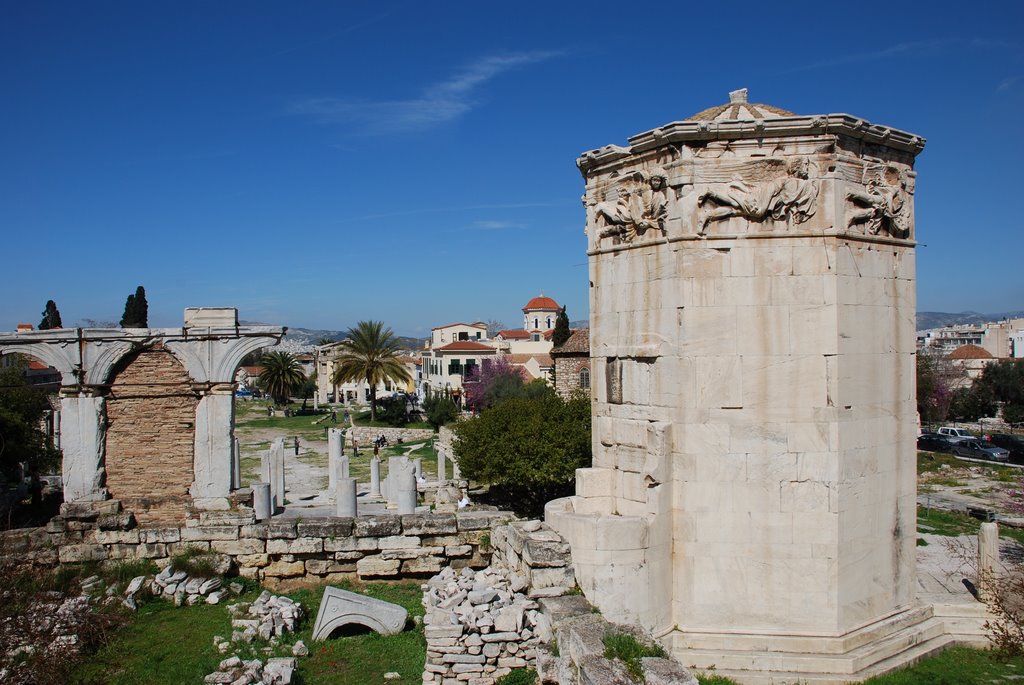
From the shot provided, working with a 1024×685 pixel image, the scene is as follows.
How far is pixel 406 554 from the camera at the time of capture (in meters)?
9.78

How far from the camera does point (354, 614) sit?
8.02m

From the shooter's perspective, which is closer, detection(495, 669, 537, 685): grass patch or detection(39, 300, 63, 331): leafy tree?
detection(495, 669, 537, 685): grass patch

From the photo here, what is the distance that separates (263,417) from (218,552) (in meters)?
46.4

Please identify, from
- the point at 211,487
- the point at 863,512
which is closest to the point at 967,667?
the point at 863,512

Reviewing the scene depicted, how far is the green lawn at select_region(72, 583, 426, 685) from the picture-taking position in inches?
277

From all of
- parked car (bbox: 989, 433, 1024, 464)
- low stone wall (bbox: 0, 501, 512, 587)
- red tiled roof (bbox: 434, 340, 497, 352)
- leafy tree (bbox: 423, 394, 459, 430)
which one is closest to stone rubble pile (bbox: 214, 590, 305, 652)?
low stone wall (bbox: 0, 501, 512, 587)

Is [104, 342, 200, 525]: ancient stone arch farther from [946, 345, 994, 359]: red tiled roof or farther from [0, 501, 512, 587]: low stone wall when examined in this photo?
[946, 345, 994, 359]: red tiled roof

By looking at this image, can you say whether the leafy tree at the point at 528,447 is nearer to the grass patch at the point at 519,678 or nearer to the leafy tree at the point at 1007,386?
the grass patch at the point at 519,678

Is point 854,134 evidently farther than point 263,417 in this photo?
No

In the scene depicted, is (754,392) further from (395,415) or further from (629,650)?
(395,415)

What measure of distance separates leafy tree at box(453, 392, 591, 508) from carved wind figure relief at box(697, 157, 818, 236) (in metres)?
12.9

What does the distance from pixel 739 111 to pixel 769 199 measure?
1227 mm

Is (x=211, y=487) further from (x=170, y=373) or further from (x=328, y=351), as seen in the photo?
(x=328, y=351)

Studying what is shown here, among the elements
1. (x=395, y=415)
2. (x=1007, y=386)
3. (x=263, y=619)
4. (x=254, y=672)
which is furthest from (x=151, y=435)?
(x=1007, y=386)
